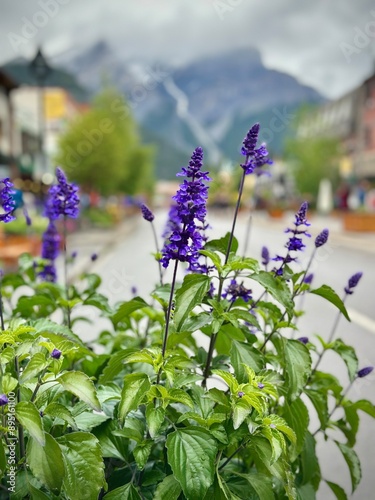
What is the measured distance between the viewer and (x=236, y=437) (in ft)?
5.94

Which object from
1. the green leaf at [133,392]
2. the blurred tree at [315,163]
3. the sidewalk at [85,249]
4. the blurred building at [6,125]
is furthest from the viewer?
the blurred tree at [315,163]

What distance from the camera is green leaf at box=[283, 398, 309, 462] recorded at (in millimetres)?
2141

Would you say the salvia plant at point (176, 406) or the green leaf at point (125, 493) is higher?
the salvia plant at point (176, 406)

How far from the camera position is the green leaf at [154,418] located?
1.69m

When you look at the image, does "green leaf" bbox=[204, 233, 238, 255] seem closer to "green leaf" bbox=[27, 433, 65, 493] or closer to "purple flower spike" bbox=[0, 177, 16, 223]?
"purple flower spike" bbox=[0, 177, 16, 223]

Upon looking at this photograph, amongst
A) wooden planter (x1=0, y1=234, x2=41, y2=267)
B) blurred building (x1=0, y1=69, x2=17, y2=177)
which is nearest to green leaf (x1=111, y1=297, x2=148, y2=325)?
wooden planter (x1=0, y1=234, x2=41, y2=267)

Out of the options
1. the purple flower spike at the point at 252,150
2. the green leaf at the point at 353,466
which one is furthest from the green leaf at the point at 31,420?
the green leaf at the point at 353,466

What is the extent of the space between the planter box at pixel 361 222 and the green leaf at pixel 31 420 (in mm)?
26451

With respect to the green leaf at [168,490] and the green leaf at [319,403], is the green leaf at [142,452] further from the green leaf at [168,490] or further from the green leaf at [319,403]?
the green leaf at [319,403]

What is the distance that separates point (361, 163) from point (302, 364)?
54710 mm

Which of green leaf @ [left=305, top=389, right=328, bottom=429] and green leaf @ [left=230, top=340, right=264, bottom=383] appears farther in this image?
green leaf @ [left=305, top=389, right=328, bottom=429]

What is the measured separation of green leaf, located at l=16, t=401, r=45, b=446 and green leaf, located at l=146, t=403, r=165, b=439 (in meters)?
0.29

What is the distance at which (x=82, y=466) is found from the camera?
5.49 feet

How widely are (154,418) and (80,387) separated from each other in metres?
0.24
